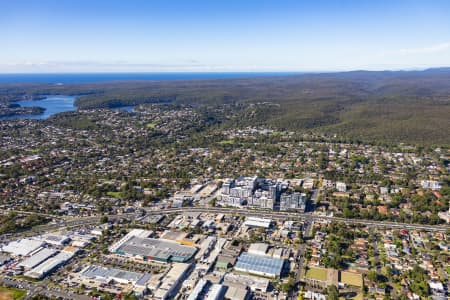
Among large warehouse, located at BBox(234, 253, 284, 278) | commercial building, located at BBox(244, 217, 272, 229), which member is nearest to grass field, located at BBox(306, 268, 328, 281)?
large warehouse, located at BBox(234, 253, 284, 278)

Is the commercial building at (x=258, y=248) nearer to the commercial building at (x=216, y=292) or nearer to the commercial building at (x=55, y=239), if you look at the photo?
the commercial building at (x=216, y=292)

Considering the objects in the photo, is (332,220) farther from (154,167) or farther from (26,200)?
(26,200)

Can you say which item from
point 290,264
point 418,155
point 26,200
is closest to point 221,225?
point 290,264

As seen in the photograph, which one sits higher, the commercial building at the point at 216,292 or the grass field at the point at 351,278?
the commercial building at the point at 216,292

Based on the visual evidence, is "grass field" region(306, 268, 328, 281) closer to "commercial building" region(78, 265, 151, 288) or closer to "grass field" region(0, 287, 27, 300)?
"commercial building" region(78, 265, 151, 288)

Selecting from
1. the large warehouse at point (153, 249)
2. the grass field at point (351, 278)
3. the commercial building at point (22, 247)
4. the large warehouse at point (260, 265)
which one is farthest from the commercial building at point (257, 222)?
the commercial building at point (22, 247)
